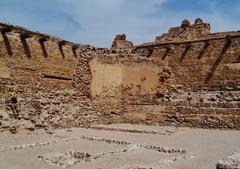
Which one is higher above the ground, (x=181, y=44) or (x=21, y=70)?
(x=181, y=44)

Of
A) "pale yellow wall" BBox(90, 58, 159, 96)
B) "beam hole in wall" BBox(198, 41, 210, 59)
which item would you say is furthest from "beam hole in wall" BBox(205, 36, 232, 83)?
"pale yellow wall" BBox(90, 58, 159, 96)

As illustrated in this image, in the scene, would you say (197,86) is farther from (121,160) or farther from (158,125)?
(121,160)

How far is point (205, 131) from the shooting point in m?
15.5

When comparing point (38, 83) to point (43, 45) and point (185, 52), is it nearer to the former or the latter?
point (43, 45)

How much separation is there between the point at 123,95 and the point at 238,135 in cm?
735

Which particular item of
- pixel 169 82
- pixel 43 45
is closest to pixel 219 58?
pixel 169 82

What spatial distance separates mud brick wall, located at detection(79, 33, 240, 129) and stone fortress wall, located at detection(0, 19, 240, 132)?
0.05 m

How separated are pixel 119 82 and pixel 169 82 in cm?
280

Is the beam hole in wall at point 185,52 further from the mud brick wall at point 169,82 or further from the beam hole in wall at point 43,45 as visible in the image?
the beam hole in wall at point 43,45

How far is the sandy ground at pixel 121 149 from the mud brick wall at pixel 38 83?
3.68ft

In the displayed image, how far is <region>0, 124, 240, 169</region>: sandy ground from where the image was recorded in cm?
886

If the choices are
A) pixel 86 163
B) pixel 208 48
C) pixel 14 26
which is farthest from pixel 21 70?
pixel 208 48

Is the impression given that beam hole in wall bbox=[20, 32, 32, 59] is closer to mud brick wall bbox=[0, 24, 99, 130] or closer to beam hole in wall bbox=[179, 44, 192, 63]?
mud brick wall bbox=[0, 24, 99, 130]

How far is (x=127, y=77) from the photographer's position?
64.5 ft
